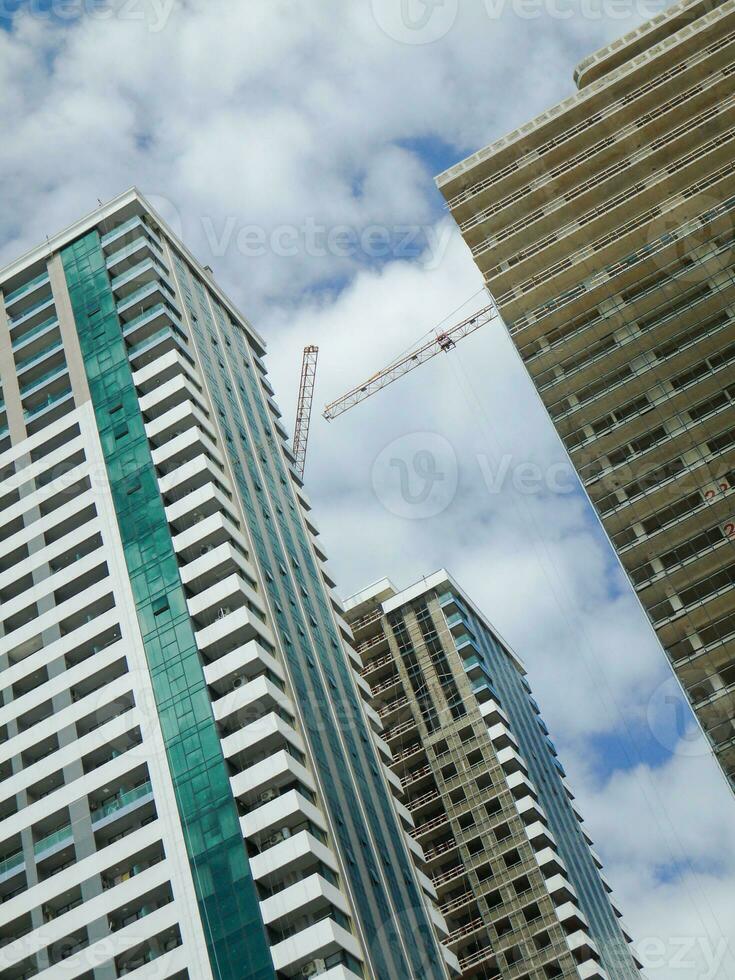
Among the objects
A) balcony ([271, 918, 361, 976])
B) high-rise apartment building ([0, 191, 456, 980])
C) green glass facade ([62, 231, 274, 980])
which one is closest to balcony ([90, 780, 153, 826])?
high-rise apartment building ([0, 191, 456, 980])

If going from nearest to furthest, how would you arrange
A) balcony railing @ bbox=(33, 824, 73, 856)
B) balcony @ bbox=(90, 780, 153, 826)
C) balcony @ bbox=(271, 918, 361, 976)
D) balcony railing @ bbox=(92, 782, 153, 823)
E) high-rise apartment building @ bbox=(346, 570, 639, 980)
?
balcony @ bbox=(271, 918, 361, 976), balcony @ bbox=(90, 780, 153, 826), balcony railing @ bbox=(92, 782, 153, 823), balcony railing @ bbox=(33, 824, 73, 856), high-rise apartment building @ bbox=(346, 570, 639, 980)

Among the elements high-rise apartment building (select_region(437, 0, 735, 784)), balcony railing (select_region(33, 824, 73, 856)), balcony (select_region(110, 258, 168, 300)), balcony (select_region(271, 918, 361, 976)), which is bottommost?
balcony (select_region(271, 918, 361, 976))

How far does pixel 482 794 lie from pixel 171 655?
1507 inches

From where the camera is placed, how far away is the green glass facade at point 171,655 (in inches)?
2044

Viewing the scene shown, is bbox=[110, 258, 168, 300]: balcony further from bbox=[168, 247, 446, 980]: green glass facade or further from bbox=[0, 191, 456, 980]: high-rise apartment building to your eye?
Result: bbox=[168, 247, 446, 980]: green glass facade

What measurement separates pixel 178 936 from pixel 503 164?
4668cm

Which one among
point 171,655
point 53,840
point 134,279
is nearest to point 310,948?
point 53,840

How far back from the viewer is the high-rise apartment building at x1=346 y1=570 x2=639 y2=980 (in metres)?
84.6

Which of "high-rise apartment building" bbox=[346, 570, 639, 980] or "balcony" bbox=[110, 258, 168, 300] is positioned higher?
"balcony" bbox=[110, 258, 168, 300]

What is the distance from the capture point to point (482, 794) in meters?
91.5

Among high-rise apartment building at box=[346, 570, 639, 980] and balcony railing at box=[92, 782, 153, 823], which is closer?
balcony railing at box=[92, 782, 153, 823]

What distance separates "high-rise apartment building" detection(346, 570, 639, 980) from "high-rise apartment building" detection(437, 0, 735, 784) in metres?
36.7

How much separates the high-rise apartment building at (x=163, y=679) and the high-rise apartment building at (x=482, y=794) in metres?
20.5

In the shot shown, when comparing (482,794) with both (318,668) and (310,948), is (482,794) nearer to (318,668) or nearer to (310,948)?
(318,668)
